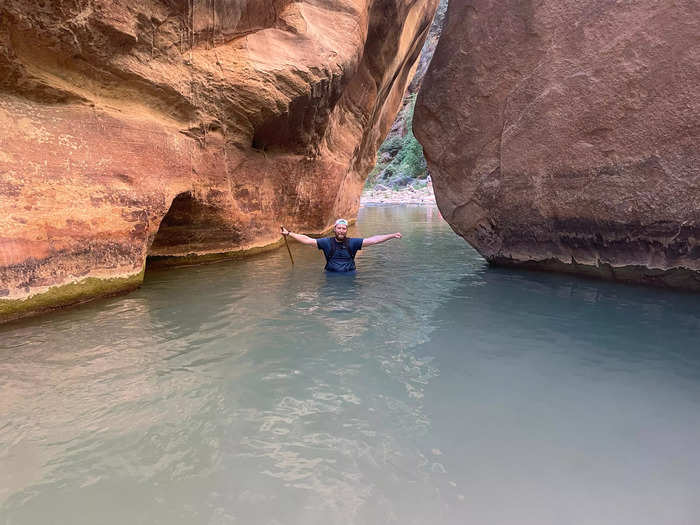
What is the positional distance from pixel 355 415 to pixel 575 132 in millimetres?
4694

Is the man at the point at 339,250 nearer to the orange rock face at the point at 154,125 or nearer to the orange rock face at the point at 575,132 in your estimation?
the orange rock face at the point at 575,132

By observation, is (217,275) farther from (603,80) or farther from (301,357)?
(603,80)

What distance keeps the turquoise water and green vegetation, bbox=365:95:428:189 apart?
1601 inches

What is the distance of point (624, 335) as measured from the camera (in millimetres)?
3582

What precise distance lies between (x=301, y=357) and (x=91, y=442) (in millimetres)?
1479

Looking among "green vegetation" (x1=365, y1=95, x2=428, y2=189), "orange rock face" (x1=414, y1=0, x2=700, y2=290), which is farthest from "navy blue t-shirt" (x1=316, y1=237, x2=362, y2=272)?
"green vegetation" (x1=365, y1=95, x2=428, y2=189)

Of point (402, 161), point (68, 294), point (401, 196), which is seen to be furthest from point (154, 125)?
point (402, 161)

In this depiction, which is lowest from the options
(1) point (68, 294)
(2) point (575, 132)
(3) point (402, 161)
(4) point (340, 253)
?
(1) point (68, 294)

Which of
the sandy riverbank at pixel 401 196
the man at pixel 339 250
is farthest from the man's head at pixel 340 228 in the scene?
the sandy riverbank at pixel 401 196

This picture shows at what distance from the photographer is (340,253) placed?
6805 mm

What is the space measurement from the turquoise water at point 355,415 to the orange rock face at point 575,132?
3.51 ft

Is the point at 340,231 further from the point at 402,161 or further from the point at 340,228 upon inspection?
the point at 402,161

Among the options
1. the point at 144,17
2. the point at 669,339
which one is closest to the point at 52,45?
the point at 144,17

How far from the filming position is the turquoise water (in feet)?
5.61
